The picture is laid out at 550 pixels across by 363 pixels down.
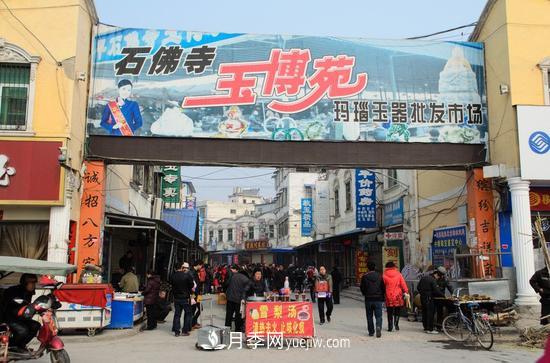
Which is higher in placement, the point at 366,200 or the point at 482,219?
the point at 366,200

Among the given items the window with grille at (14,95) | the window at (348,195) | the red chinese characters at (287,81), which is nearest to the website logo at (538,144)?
the red chinese characters at (287,81)

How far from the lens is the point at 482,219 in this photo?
1561 centimetres

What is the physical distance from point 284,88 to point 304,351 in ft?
27.4

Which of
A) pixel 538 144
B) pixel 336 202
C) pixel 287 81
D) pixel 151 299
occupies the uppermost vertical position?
pixel 287 81

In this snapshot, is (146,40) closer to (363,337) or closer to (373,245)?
(363,337)

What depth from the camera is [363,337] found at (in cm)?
1205

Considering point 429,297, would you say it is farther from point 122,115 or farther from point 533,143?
point 122,115

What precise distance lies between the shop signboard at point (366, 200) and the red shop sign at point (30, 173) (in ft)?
48.2

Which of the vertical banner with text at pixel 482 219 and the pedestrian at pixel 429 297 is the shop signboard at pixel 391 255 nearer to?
the vertical banner with text at pixel 482 219

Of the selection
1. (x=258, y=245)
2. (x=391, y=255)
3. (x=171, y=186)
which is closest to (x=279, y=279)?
(x=391, y=255)

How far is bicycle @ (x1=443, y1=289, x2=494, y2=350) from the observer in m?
10.6

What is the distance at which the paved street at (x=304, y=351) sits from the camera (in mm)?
9336

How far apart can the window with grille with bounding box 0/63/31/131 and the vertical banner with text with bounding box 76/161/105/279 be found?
213cm

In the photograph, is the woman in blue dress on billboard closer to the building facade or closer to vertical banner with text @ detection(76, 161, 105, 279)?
the building facade
